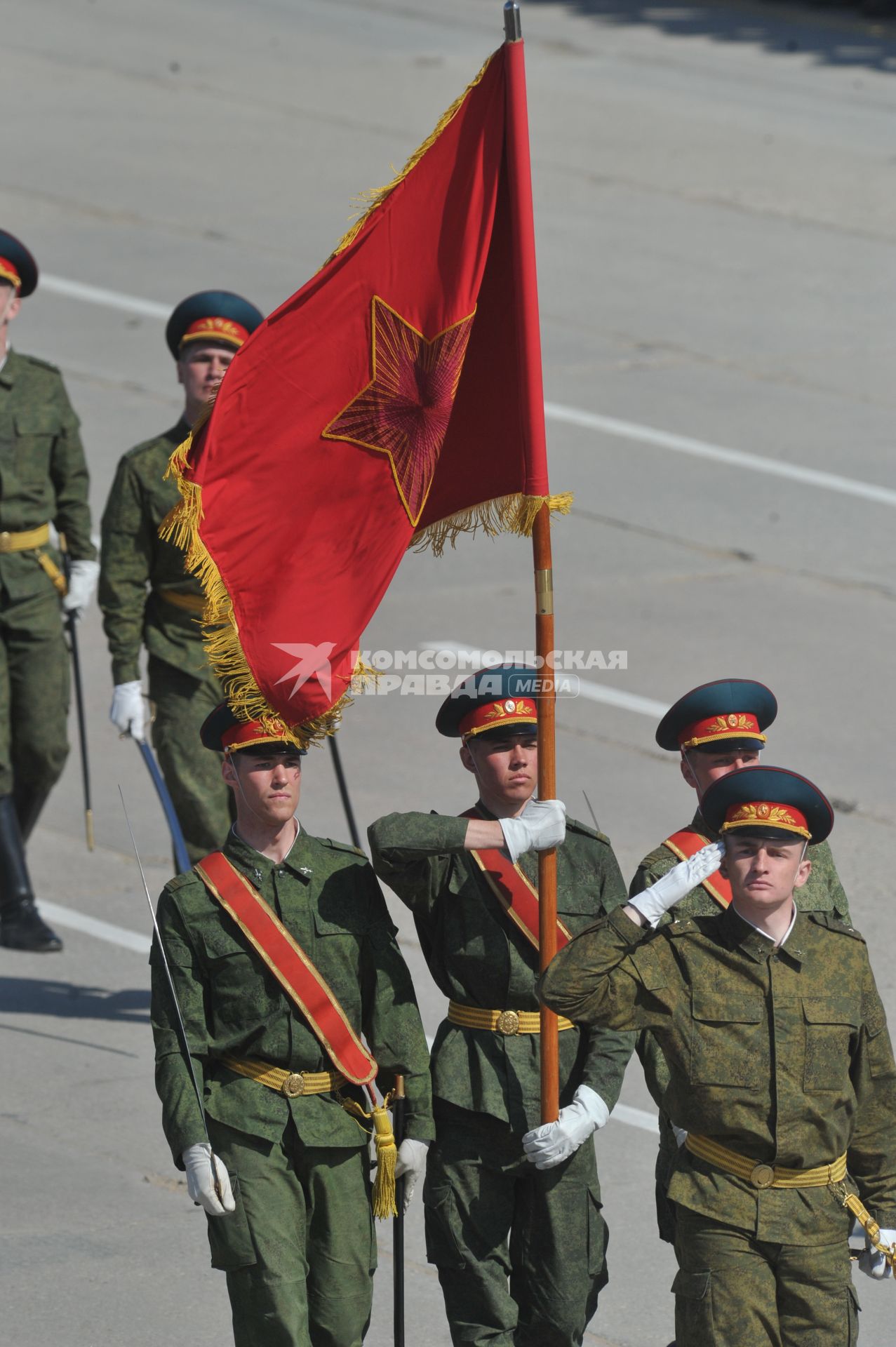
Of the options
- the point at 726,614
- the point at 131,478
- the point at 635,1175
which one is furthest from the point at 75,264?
the point at 635,1175

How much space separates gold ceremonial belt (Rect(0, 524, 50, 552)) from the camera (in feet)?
29.5

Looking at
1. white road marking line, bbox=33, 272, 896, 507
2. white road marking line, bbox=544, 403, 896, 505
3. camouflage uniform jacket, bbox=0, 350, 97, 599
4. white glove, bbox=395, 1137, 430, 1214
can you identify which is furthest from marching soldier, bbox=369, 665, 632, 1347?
white road marking line, bbox=33, 272, 896, 507

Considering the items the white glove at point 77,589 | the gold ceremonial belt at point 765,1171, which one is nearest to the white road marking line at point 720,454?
the white glove at point 77,589

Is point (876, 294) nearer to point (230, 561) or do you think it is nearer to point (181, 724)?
point (181, 724)

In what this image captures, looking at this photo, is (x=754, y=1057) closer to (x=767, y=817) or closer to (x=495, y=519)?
(x=767, y=817)

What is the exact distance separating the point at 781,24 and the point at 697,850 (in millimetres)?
21601

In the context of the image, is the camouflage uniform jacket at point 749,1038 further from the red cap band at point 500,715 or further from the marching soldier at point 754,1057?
the red cap band at point 500,715

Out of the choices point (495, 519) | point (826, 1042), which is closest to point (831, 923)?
point (826, 1042)

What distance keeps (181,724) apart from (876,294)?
10.9 metres

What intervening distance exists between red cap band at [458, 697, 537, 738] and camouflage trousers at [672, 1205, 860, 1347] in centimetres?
130

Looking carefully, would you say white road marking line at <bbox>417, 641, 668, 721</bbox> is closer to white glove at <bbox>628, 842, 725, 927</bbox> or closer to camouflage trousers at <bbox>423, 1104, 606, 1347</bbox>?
camouflage trousers at <bbox>423, 1104, 606, 1347</bbox>

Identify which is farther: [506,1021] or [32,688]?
[32,688]

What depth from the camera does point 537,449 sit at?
5.77 meters

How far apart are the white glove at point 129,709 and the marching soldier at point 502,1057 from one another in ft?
9.05
